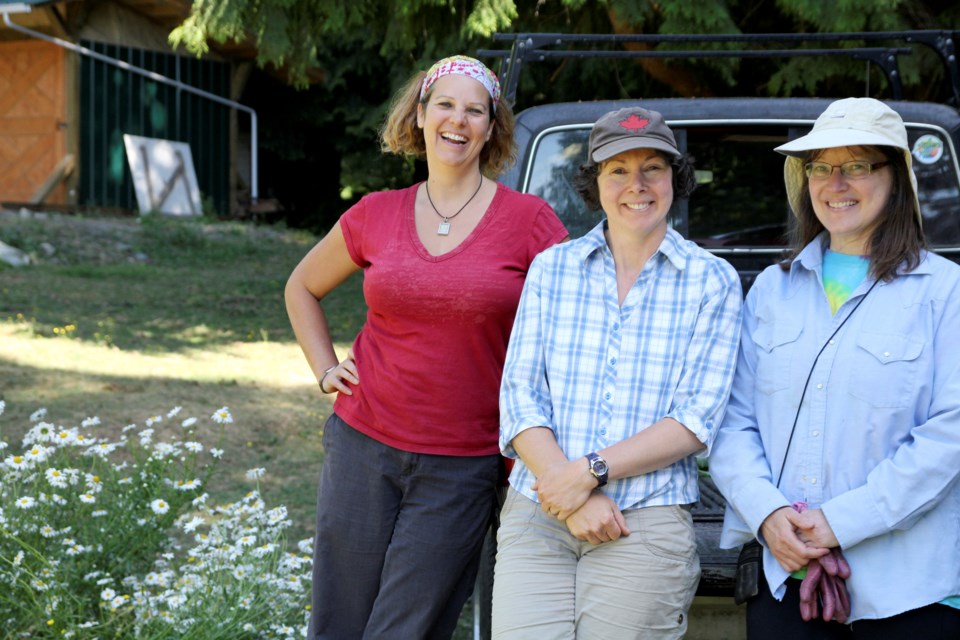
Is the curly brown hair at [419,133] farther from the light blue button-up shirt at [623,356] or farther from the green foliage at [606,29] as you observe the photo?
the green foliage at [606,29]

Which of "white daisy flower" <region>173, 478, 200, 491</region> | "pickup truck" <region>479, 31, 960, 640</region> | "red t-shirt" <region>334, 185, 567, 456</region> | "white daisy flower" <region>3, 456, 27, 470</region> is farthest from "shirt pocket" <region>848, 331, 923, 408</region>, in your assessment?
"white daisy flower" <region>3, 456, 27, 470</region>

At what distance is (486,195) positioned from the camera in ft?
10.6

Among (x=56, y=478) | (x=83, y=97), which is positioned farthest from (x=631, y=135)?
(x=83, y=97)

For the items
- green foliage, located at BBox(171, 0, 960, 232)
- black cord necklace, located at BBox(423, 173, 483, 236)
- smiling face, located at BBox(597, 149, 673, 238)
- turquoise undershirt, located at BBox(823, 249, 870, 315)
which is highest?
green foliage, located at BBox(171, 0, 960, 232)

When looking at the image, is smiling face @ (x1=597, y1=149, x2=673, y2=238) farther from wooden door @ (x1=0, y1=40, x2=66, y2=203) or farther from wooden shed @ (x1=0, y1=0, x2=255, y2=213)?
wooden door @ (x1=0, y1=40, x2=66, y2=203)

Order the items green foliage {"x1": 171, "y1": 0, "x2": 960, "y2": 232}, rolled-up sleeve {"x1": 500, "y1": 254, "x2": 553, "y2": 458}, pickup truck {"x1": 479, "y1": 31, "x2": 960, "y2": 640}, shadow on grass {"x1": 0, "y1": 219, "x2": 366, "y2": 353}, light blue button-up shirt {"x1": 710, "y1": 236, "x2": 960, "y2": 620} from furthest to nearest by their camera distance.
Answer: shadow on grass {"x1": 0, "y1": 219, "x2": 366, "y2": 353}
green foliage {"x1": 171, "y1": 0, "x2": 960, "y2": 232}
pickup truck {"x1": 479, "y1": 31, "x2": 960, "y2": 640}
rolled-up sleeve {"x1": 500, "y1": 254, "x2": 553, "y2": 458}
light blue button-up shirt {"x1": 710, "y1": 236, "x2": 960, "y2": 620}

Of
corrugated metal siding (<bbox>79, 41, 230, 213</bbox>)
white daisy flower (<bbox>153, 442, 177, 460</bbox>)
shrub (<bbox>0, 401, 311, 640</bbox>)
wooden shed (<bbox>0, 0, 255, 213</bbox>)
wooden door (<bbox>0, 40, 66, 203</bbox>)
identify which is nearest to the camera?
shrub (<bbox>0, 401, 311, 640</bbox>)

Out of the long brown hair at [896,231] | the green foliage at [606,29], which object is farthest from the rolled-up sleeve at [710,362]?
the green foliage at [606,29]

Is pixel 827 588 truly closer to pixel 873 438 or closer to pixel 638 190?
pixel 873 438

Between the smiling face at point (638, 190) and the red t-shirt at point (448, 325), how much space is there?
268 millimetres

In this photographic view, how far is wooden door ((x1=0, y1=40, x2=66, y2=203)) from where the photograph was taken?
1886 cm

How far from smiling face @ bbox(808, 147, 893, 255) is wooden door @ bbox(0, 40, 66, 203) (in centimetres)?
1772

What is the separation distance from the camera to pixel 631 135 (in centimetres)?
294

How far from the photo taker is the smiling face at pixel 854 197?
2801 mm
